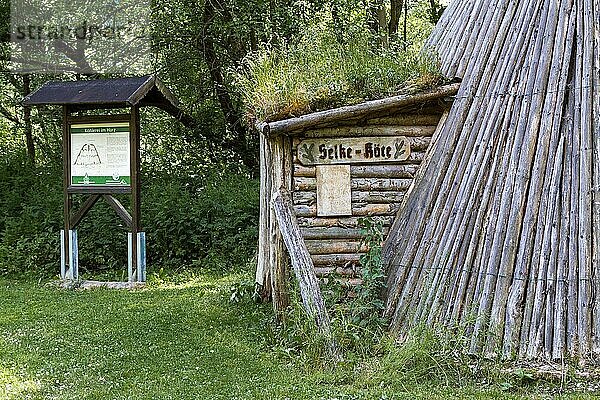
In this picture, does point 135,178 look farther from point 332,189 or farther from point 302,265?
point 302,265

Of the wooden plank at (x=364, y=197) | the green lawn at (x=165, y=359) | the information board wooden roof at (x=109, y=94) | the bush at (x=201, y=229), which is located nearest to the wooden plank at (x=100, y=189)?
the information board wooden roof at (x=109, y=94)

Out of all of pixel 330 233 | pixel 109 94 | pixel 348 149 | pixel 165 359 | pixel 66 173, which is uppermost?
pixel 109 94

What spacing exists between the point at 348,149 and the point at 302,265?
118cm

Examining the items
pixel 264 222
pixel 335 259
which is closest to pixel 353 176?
pixel 335 259

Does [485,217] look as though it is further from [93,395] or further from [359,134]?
[93,395]

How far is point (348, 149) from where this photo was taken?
278 inches

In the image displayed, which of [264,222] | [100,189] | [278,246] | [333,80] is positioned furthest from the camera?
[100,189]

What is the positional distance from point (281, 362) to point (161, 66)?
9.79 m

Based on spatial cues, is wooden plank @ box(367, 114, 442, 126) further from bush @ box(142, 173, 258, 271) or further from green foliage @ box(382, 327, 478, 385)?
bush @ box(142, 173, 258, 271)

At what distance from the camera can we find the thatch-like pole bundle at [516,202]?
5.60 meters

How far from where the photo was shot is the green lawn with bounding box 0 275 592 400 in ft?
18.0

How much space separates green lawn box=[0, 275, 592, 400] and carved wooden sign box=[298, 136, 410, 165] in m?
1.70

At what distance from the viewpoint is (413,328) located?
6.06 m

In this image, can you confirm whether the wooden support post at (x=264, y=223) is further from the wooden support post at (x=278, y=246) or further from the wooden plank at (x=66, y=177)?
the wooden plank at (x=66, y=177)
